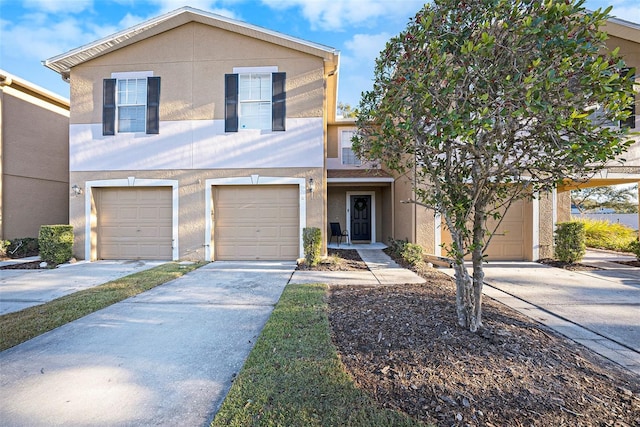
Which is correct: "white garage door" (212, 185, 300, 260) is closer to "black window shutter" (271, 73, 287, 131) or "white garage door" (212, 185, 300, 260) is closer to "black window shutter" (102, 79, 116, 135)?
"black window shutter" (271, 73, 287, 131)

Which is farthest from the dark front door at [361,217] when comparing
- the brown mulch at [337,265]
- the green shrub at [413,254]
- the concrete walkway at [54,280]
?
the concrete walkway at [54,280]

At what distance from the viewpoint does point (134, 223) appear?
8.34 meters

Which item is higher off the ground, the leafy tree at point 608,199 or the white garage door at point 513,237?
the leafy tree at point 608,199

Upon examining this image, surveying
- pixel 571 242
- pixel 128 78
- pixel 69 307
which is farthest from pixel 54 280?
pixel 571 242

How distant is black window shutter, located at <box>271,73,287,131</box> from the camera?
786cm

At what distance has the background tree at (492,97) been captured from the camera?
2396 millimetres

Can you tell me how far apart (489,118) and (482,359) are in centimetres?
210

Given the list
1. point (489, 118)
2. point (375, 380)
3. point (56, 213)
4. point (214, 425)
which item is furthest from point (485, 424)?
point (56, 213)

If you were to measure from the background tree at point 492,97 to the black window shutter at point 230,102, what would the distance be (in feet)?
18.3

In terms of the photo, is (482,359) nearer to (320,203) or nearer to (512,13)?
(512,13)

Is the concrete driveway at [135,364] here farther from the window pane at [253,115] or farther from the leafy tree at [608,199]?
the leafy tree at [608,199]

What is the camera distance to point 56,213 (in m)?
10.3

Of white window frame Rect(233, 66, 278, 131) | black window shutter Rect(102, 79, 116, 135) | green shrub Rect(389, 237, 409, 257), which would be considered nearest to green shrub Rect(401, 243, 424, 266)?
green shrub Rect(389, 237, 409, 257)

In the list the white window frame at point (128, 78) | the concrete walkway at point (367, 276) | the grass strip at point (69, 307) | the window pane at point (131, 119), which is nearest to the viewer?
the grass strip at point (69, 307)
